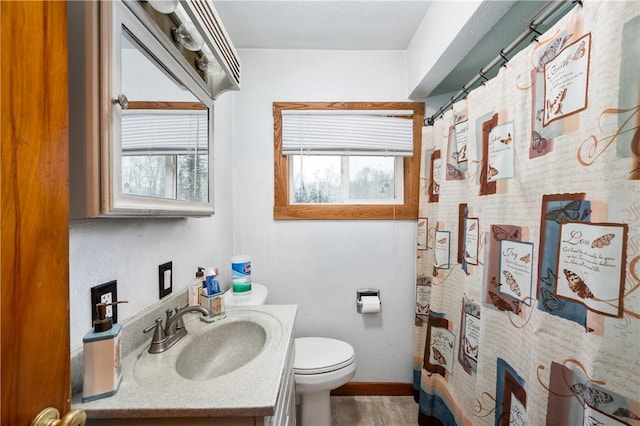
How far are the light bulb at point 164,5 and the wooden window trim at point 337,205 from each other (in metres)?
1.10

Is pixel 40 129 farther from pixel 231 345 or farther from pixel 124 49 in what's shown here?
pixel 231 345

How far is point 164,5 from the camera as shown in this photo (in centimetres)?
72

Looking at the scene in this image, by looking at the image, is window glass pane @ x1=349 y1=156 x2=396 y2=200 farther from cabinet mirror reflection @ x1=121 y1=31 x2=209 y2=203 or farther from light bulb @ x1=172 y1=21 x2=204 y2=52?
light bulb @ x1=172 y1=21 x2=204 y2=52

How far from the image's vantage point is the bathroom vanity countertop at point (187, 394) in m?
0.62

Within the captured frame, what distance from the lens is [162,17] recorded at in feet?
2.62

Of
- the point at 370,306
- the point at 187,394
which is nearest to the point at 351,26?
the point at 370,306

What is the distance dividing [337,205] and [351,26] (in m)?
1.06

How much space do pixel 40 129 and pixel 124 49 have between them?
37 cm

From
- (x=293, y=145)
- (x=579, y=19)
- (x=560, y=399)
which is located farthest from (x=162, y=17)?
(x=560, y=399)

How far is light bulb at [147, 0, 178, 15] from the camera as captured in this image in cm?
70

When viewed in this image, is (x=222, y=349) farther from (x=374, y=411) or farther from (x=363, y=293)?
(x=374, y=411)

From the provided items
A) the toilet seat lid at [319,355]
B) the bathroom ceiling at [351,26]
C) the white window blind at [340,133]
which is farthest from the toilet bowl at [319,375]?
the bathroom ceiling at [351,26]

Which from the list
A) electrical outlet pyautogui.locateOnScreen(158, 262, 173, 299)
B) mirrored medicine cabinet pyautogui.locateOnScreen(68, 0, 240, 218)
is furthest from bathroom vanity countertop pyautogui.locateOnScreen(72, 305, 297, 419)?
mirrored medicine cabinet pyautogui.locateOnScreen(68, 0, 240, 218)

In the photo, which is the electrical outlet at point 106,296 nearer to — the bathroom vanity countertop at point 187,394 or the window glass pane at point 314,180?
the bathroom vanity countertop at point 187,394
